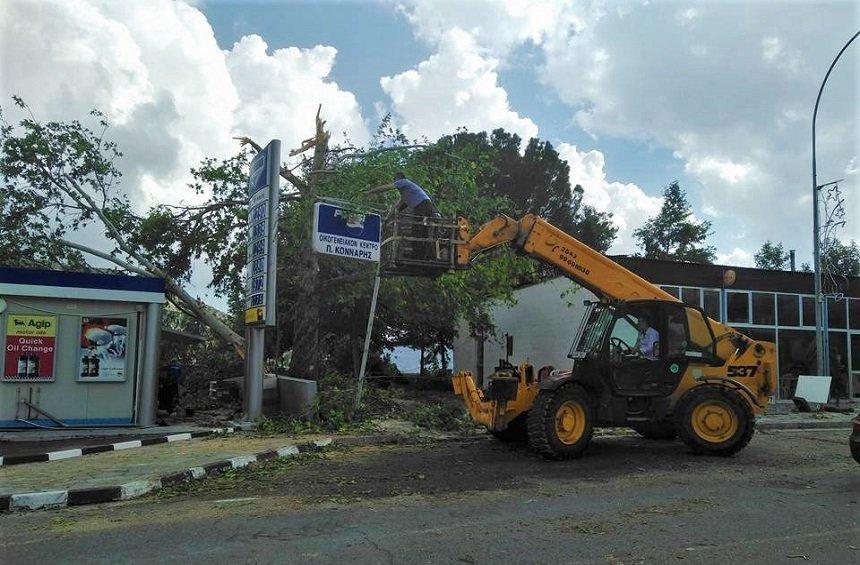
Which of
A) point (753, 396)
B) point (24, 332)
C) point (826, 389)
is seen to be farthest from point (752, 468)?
point (24, 332)

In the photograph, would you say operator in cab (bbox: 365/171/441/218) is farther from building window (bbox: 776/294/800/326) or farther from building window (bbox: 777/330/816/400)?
building window (bbox: 777/330/816/400)

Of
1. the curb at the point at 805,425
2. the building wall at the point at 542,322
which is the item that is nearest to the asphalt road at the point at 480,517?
the curb at the point at 805,425

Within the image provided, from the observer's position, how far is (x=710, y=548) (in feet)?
17.5

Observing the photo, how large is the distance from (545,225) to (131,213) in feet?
42.9

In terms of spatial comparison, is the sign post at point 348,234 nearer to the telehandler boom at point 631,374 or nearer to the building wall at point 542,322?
the telehandler boom at point 631,374

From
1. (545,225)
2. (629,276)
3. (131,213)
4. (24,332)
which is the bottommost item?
(24,332)

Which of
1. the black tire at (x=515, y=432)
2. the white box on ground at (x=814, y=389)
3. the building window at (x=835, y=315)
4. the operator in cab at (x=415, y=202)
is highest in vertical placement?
the operator in cab at (x=415, y=202)

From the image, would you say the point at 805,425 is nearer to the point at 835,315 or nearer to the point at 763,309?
the point at 763,309

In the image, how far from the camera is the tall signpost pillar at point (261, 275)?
42.6ft

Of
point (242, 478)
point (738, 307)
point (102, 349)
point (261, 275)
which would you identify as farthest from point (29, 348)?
point (738, 307)

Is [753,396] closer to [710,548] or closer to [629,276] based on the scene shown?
[629,276]

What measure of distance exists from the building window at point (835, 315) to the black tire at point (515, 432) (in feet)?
58.3

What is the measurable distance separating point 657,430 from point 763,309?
1322 centimetres

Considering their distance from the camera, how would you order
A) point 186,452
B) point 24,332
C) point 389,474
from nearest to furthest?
1. point 389,474
2. point 186,452
3. point 24,332
